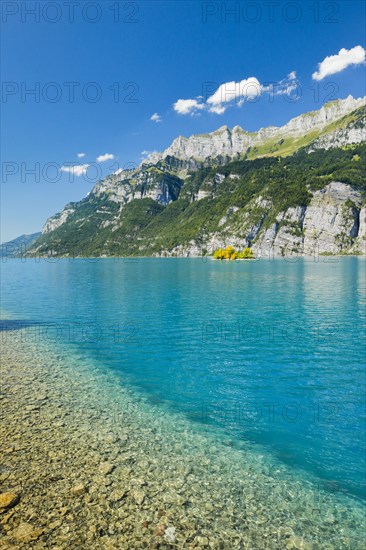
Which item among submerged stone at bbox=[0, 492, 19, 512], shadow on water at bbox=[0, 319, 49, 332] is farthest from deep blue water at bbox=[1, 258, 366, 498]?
submerged stone at bbox=[0, 492, 19, 512]

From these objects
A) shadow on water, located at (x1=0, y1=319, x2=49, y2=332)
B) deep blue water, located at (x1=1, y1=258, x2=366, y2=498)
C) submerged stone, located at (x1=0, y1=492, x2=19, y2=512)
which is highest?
submerged stone, located at (x1=0, y1=492, x2=19, y2=512)

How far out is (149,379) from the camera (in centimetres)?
2566

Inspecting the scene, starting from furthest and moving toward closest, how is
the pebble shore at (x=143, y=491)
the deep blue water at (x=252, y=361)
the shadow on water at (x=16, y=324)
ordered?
the shadow on water at (x=16, y=324), the deep blue water at (x=252, y=361), the pebble shore at (x=143, y=491)

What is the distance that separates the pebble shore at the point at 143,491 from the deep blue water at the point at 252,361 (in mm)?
2299

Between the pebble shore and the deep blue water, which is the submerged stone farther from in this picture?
the deep blue water

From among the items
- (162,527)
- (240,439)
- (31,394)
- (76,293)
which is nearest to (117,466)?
(162,527)

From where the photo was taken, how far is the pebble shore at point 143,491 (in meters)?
10.2

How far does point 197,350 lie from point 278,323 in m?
16.2

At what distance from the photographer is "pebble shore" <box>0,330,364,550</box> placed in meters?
10.2

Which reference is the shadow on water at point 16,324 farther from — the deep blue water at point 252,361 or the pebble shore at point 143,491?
the pebble shore at point 143,491

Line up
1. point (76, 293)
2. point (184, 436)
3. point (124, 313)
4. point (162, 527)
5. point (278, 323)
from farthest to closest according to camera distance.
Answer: point (76, 293) → point (124, 313) → point (278, 323) → point (184, 436) → point (162, 527)

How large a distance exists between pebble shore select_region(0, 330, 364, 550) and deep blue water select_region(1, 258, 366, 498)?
2.30m

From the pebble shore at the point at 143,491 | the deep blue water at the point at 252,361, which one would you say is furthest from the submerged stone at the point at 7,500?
the deep blue water at the point at 252,361

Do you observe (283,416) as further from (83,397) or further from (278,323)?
(278,323)
